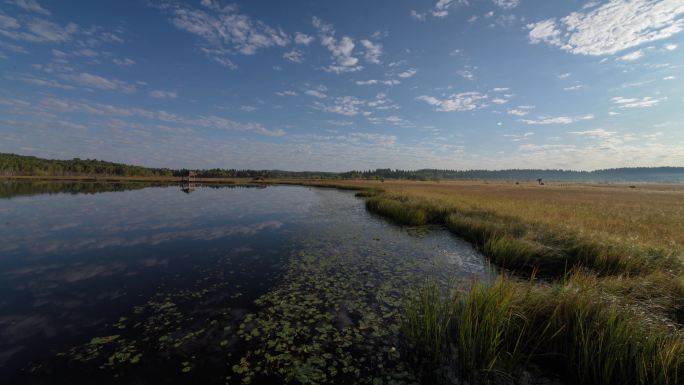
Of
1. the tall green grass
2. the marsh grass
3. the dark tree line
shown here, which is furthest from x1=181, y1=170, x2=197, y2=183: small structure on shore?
the marsh grass

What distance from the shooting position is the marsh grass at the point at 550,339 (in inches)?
183

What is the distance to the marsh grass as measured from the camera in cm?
464

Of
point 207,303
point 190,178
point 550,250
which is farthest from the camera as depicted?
point 190,178

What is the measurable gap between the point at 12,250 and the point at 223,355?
16.2 m

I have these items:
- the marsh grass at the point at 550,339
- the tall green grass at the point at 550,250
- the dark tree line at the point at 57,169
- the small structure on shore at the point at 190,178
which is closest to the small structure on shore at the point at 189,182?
the small structure on shore at the point at 190,178

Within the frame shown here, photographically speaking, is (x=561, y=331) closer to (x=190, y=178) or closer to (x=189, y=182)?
(x=189, y=182)

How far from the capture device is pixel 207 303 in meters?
8.66

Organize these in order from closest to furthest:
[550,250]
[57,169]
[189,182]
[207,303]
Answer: [207,303] → [550,250] → [189,182] → [57,169]

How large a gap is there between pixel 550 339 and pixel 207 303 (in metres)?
9.39

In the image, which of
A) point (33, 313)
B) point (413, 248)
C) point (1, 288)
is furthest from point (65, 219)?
point (413, 248)

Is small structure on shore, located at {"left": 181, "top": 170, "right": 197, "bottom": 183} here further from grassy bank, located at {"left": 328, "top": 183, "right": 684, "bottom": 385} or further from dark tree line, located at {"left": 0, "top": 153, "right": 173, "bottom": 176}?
grassy bank, located at {"left": 328, "top": 183, "right": 684, "bottom": 385}

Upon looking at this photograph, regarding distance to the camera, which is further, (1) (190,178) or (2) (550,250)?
(1) (190,178)

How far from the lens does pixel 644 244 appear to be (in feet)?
37.8

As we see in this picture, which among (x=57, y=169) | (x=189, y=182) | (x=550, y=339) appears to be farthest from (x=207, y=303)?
(x=57, y=169)
